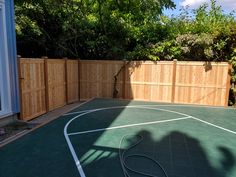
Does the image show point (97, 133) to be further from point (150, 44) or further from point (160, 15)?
point (160, 15)

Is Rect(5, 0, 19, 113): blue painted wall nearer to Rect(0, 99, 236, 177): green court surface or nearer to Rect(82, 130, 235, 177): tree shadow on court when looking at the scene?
Rect(0, 99, 236, 177): green court surface

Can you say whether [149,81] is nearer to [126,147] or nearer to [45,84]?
[45,84]

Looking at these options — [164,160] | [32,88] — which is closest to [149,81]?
[32,88]

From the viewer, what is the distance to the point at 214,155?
4.16m

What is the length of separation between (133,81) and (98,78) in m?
1.69

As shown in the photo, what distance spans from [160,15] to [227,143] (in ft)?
30.2

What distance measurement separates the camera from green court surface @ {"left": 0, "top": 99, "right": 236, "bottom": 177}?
3.53 metres

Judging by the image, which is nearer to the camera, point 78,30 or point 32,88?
point 32,88

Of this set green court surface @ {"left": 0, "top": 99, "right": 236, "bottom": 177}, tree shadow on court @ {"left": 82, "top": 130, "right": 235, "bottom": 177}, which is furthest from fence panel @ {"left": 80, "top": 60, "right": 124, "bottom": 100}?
tree shadow on court @ {"left": 82, "top": 130, "right": 235, "bottom": 177}

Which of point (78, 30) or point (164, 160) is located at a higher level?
point (78, 30)

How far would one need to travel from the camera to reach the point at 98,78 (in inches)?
409

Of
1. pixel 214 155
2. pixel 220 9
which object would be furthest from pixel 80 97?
pixel 220 9

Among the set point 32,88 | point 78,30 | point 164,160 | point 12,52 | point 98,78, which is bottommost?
point 164,160

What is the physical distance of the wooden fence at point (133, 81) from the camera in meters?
8.31
